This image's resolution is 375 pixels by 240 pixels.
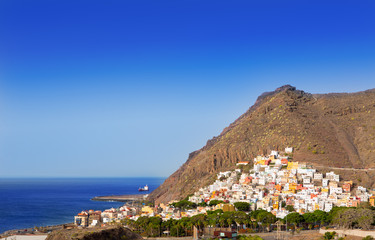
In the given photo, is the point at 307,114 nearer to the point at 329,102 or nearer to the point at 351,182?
the point at 329,102

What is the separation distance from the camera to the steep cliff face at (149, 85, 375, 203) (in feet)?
299

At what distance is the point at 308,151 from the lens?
298 feet

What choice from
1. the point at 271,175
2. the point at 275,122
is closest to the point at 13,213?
the point at 271,175

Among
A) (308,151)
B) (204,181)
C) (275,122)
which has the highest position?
(275,122)

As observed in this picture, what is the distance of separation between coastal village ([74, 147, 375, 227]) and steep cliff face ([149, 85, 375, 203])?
5.03 meters

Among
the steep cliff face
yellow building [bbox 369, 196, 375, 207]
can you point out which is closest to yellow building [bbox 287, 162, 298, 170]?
the steep cliff face

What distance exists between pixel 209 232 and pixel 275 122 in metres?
60.3

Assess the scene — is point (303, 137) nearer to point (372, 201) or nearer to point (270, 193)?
point (270, 193)

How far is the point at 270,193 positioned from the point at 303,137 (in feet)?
87.4

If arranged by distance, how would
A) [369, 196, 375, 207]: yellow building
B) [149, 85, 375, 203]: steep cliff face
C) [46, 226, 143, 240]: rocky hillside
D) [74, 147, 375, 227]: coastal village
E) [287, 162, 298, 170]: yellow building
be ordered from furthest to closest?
[149, 85, 375, 203]: steep cliff face
[287, 162, 298, 170]: yellow building
[74, 147, 375, 227]: coastal village
[369, 196, 375, 207]: yellow building
[46, 226, 143, 240]: rocky hillside

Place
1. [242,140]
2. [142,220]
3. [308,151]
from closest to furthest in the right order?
[142,220], [308,151], [242,140]

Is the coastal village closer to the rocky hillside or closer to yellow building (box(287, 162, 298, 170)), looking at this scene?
yellow building (box(287, 162, 298, 170))

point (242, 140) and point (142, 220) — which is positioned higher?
point (242, 140)

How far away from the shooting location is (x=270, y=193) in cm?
7438
